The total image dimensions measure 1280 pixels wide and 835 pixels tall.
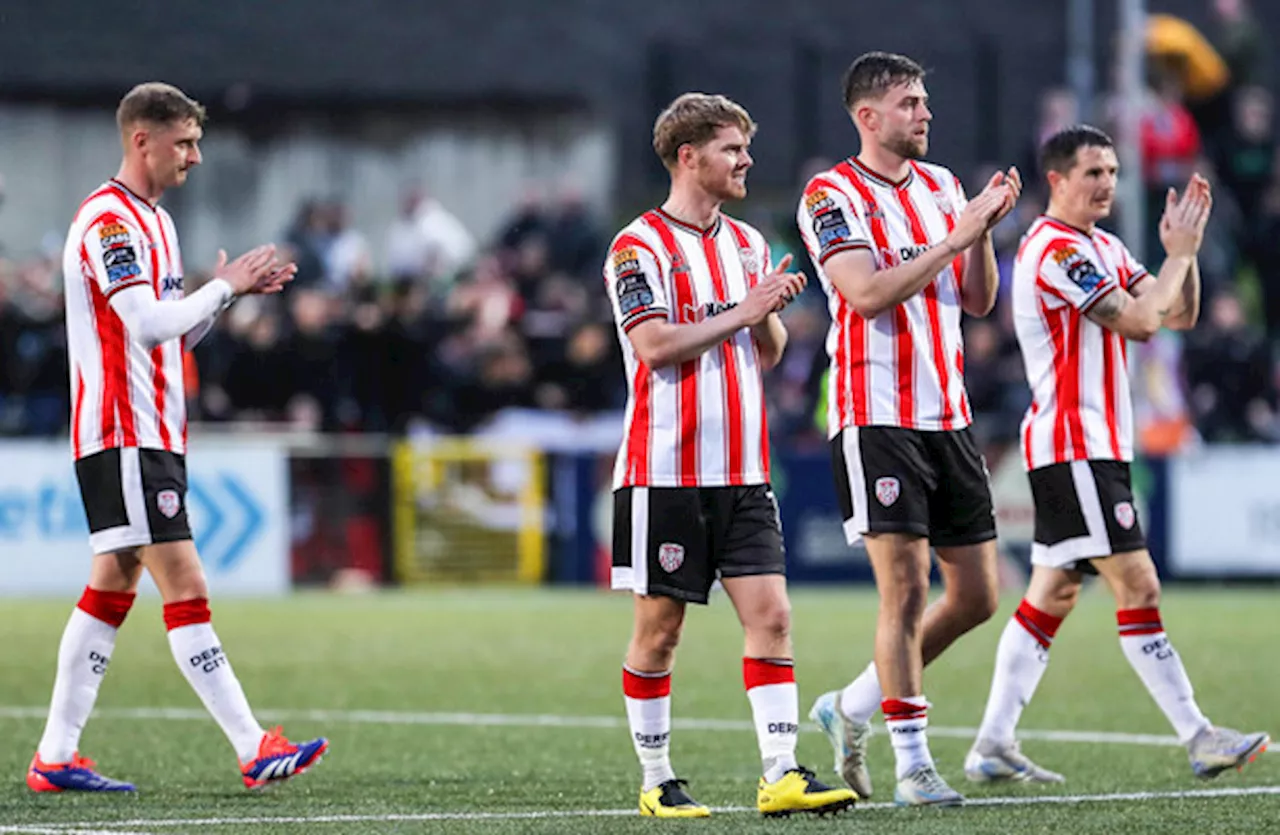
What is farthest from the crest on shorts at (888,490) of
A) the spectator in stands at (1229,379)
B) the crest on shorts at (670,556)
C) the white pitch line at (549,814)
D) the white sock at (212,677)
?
the spectator in stands at (1229,379)

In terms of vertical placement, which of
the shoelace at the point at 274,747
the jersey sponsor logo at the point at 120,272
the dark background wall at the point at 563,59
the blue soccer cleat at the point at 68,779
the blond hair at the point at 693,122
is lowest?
the blue soccer cleat at the point at 68,779

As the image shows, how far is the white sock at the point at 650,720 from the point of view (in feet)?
25.0

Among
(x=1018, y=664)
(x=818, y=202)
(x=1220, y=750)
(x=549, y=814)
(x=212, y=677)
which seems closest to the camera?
(x=549, y=814)

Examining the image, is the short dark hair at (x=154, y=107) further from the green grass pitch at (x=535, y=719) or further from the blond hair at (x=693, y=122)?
the green grass pitch at (x=535, y=719)

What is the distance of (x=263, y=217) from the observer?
26.5 m

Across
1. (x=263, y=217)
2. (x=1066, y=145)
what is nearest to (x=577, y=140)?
(x=263, y=217)

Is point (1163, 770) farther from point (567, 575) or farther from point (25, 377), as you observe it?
point (25, 377)

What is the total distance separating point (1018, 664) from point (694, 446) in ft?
6.31

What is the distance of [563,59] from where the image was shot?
90.6 ft

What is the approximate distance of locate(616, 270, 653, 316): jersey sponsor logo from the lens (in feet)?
24.8

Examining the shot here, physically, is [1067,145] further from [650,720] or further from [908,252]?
[650,720]

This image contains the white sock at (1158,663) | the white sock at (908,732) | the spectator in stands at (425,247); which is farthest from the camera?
the spectator in stands at (425,247)

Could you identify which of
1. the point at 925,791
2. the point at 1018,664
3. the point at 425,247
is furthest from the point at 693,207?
the point at 425,247

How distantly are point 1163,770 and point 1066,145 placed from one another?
2.26 metres
